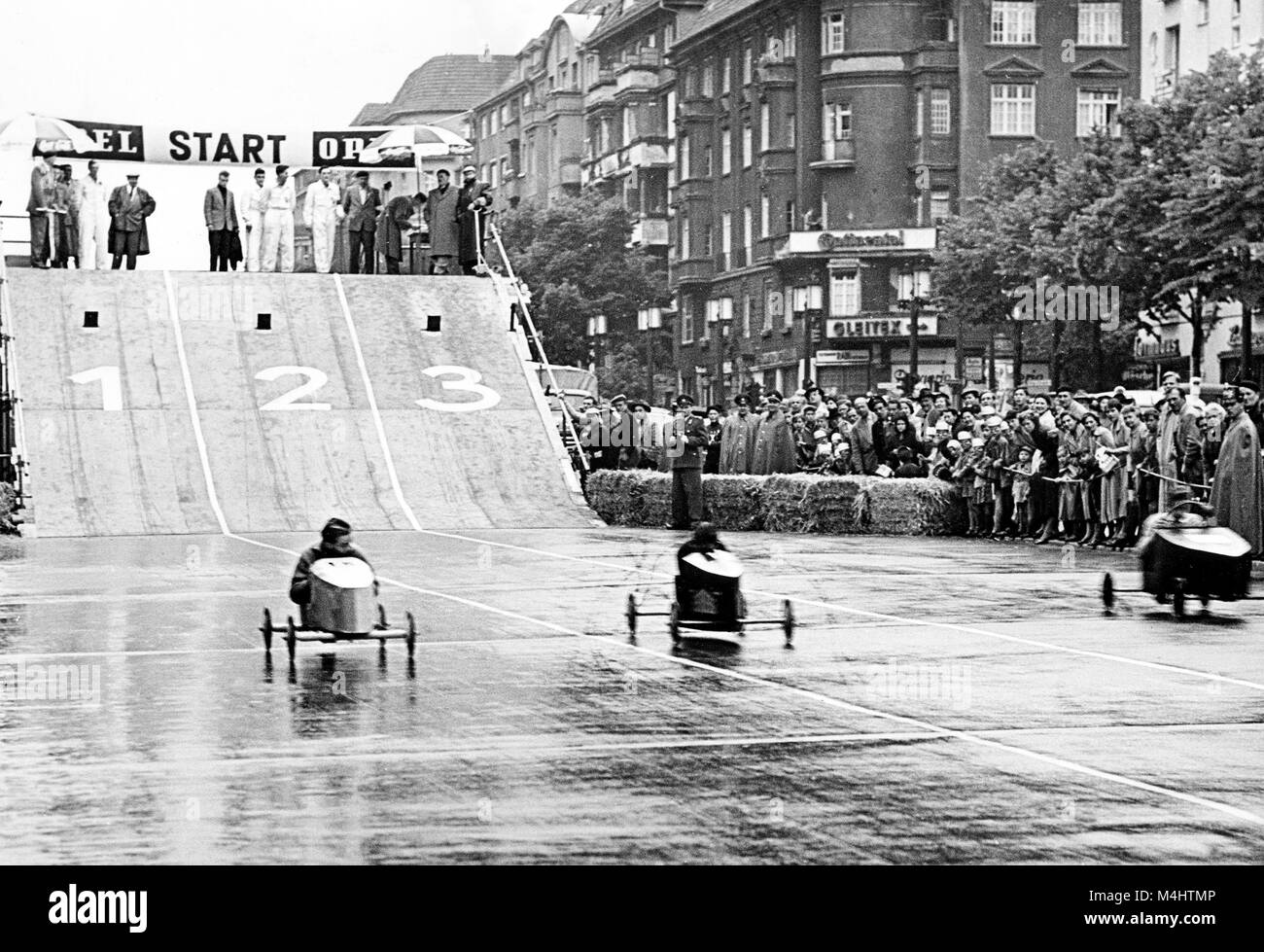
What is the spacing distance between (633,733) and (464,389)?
27472 millimetres

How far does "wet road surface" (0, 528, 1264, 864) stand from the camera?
922 centimetres

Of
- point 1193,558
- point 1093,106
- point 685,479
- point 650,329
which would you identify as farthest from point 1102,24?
point 1193,558

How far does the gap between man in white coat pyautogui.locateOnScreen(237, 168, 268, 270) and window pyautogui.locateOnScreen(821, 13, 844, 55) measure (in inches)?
1622

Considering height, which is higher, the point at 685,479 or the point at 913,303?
the point at 913,303

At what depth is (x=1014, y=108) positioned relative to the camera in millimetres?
79500

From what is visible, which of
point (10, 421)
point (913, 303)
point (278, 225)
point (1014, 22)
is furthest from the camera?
point (1014, 22)

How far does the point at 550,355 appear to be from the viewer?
87.2 meters

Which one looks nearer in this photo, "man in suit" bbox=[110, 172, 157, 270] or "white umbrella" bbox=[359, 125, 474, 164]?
"man in suit" bbox=[110, 172, 157, 270]

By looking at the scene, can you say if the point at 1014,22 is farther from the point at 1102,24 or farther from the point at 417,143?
the point at 417,143

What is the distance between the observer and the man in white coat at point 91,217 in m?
42.8

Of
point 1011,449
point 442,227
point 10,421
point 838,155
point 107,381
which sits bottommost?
point 1011,449

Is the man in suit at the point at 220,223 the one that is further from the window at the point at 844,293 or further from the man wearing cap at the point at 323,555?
the window at the point at 844,293

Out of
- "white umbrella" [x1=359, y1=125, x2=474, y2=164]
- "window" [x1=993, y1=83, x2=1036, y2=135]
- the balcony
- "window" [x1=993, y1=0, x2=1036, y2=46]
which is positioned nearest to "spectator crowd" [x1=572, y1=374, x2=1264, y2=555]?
"white umbrella" [x1=359, y1=125, x2=474, y2=164]

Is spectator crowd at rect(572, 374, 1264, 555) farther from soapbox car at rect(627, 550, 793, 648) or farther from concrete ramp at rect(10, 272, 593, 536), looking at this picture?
soapbox car at rect(627, 550, 793, 648)
